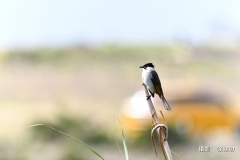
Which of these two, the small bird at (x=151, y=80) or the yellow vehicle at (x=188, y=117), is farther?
the yellow vehicle at (x=188, y=117)

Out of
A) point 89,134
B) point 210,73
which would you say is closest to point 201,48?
point 210,73

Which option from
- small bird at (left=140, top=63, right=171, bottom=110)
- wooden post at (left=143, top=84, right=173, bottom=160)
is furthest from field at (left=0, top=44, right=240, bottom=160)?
wooden post at (left=143, top=84, right=173, bottom=160)

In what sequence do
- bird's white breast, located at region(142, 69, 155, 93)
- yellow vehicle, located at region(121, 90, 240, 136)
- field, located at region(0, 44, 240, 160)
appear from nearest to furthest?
1. bird's white breast, located at region(142, 69, 155, 93)
2. yellow vehicle, located at region(121, 90, 240, 136)
3. field, located at region(0, 44, 240, 160)

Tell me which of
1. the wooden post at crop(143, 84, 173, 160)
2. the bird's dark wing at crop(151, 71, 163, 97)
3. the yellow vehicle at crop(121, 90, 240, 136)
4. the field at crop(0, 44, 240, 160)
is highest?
the field at crop(0, 44, 240, 160)

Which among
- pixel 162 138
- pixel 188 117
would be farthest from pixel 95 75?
pixel 162 138

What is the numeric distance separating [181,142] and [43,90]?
16.9m

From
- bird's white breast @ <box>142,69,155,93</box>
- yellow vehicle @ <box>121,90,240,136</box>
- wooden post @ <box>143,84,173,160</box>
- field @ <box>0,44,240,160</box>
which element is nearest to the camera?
wooden post @ <box>143,84,173,160</box>

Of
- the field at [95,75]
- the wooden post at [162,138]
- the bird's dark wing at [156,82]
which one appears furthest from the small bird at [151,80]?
the field at [95,75]

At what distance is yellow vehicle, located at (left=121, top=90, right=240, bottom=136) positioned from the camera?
10.8 metres

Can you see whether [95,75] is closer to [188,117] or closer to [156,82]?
[188,117]

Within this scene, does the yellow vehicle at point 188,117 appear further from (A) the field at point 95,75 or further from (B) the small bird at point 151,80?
(B) the small bird at point 151,80

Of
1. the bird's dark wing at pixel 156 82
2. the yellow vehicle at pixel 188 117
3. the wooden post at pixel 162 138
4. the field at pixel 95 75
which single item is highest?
the field at pixel 95 75

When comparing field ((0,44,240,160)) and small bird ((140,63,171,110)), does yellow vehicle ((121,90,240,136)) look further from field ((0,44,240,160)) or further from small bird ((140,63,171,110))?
small bird ((140,63,171,110))

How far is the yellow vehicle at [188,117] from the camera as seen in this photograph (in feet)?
35.4
